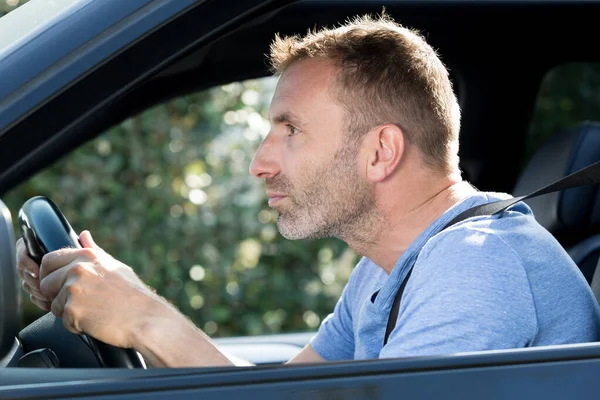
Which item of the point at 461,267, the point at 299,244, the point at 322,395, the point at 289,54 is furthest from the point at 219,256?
the point at 322,395

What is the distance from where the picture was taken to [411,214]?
6.37 ft

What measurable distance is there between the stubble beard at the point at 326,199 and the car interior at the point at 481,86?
30 cm

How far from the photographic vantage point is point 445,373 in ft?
4.19

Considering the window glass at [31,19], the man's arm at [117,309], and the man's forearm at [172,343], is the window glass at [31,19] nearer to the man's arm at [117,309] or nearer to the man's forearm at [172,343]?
the man's arm at [117,309]

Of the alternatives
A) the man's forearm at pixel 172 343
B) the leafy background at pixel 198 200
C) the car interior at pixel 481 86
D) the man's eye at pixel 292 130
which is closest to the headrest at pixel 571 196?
the car interior at pixel 481 86

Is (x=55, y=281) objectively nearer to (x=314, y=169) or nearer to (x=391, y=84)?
(x=314, y=169)

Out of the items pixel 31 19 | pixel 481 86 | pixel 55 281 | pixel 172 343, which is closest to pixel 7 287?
pixel 55 281

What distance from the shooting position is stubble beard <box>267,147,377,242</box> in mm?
1876

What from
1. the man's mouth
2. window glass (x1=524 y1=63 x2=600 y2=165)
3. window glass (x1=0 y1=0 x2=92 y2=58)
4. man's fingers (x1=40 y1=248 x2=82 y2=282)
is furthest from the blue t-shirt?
window glass (x1=524 y1=63 x2=600 y2=165)

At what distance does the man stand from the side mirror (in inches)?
3.6

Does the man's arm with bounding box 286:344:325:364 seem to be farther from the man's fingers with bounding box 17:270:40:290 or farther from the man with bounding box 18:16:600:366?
the man's fingers with bounding box 17:270:40:290

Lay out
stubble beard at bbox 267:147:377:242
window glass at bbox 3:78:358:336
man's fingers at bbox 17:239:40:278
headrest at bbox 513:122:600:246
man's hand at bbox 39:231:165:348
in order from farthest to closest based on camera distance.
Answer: window glass at bbox 3:78:358:336
headrest at bbox 513:122:600:246
stubble beard at bbox 267:147:377:242
man's fingers at bbox 17:239:40:278
man's hand at bbox 39:231:165:348

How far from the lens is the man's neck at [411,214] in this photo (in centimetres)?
193

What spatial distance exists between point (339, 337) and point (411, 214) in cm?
51
